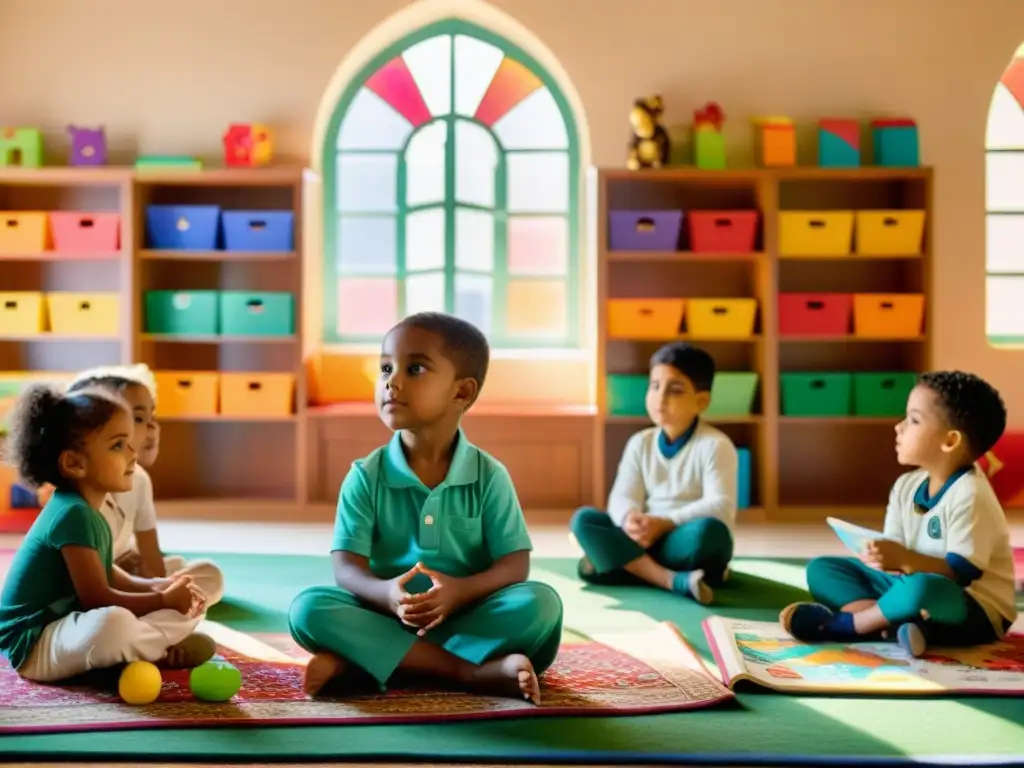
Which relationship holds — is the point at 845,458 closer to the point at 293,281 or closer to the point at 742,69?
the point at 742,69

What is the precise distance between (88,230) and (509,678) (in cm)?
363

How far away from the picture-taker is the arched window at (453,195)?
5.63 m

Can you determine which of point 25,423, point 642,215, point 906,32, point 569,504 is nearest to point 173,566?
point 25,423

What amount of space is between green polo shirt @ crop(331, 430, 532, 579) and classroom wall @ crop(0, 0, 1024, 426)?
328 cm

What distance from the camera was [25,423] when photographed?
226 centimetres

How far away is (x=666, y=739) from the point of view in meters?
1.95

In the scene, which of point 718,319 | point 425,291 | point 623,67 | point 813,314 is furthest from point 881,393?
point 425,291

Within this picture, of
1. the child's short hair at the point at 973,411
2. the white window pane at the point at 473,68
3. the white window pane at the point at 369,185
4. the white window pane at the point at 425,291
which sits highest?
the white window pane at the point at 473,68

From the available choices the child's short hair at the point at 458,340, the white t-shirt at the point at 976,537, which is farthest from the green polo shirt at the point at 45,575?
the white t-shirt at the point at 976,537

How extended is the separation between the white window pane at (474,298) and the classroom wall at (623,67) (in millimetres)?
837

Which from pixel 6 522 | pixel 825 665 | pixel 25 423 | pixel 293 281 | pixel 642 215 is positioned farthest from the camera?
pixel 293 281

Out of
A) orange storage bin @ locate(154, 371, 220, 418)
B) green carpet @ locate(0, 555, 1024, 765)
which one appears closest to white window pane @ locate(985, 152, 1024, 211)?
orange storage bin @ locate(154, 371, 220, 418)

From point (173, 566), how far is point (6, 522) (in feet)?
6.21

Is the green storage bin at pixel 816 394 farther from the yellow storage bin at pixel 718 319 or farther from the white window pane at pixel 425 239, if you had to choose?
the white window pane at pixel 425 239
